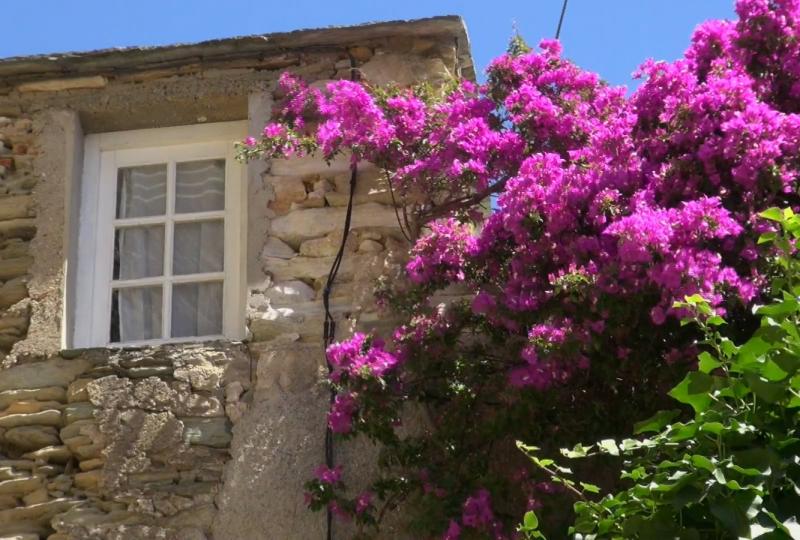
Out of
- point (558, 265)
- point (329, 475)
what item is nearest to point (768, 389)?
point (558, 265)

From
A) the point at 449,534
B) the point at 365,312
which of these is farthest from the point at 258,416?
the point at 449,534

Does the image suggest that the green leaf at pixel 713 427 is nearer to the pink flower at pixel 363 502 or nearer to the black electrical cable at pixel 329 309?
the pink flower at pixel 363 502

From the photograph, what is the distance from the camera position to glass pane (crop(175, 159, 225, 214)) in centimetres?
646

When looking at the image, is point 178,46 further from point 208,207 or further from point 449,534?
point 449,534

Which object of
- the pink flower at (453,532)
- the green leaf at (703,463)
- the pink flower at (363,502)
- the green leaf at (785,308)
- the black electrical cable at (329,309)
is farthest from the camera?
the black electrical cable at (329,309)

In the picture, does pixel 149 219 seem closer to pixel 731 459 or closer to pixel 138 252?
pixel 138 252

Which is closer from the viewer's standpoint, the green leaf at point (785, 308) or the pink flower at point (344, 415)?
the green leaf at point (785, 308)

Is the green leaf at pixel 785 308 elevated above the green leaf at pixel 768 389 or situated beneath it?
elevated above

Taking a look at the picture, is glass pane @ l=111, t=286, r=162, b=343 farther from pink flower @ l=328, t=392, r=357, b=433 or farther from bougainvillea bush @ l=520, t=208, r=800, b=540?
bougainvillea bush @ l=520, t=208, r=800, b=540

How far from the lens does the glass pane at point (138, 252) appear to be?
6.37 metres

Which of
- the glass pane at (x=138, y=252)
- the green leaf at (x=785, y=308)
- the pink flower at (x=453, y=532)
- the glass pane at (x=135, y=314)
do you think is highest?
the glass pane at (x=138, y=252)

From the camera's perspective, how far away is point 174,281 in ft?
20.6

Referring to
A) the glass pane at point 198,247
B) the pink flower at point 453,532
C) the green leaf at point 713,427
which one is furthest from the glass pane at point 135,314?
the green leaf at point 713,427

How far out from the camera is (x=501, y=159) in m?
5.69
